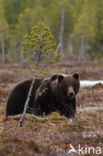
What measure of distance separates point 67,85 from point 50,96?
82 cm

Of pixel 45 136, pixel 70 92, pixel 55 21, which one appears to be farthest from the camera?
pixel 55 21

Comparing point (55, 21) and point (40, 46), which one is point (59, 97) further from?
point (55, 21)

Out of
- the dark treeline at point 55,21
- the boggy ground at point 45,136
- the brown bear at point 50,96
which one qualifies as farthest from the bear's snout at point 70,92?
the dark treeline at point 55,21

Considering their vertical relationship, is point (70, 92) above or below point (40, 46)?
below

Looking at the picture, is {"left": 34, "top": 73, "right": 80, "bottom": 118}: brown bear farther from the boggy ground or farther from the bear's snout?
the boggy ground

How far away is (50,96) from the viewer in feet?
25.4

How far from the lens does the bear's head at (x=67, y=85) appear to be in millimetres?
7021

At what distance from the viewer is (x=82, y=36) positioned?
56.8 m

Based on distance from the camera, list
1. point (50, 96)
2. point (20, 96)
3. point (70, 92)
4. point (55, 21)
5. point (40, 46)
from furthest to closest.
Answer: point (55, 21), point (20, 96), point (50, 96), point (40, 46), point (70, 92)

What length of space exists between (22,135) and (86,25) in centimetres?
5063

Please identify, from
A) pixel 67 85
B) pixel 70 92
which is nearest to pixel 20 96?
pixel 67 85

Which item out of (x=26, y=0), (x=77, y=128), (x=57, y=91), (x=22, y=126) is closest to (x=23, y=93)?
(x=57, y=91)

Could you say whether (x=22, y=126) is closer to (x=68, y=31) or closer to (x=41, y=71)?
(x=41, y=71)

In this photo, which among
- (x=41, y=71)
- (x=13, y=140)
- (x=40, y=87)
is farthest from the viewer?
(x=40, y=87)
